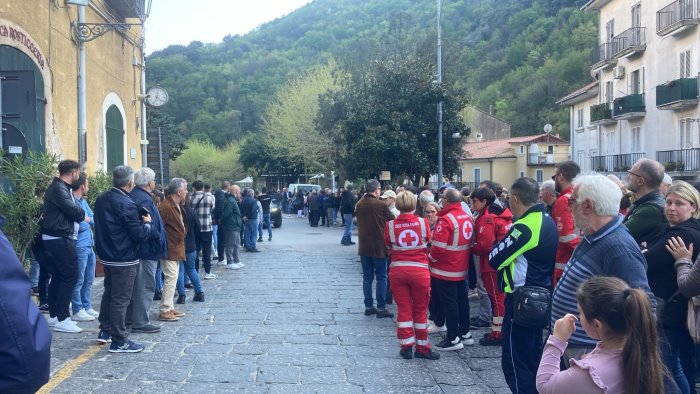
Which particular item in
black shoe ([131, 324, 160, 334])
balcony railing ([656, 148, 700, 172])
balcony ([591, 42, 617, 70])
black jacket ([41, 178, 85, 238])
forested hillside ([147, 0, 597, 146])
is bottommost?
black shoe ([131, 324, 160, 334])

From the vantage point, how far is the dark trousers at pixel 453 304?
23.7 feet

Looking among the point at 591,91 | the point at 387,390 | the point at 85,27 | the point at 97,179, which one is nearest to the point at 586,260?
the point at 387,390

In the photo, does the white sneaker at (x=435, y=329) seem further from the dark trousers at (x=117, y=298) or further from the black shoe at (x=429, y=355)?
the dark trousers at (x=117, y=298)

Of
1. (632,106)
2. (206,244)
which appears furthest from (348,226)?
(632,106)

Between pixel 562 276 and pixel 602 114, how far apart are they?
3474 cm


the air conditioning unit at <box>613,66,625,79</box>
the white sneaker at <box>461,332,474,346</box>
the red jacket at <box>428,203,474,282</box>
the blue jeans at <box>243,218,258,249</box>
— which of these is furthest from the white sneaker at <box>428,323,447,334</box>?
the air conditioning unit at <box>613,66,625,79</box>

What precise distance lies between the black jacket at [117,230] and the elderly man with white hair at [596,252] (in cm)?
467

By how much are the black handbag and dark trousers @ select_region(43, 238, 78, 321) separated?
5247mm

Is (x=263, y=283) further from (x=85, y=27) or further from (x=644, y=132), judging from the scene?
(x=644, y=132)

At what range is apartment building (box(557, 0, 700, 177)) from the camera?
28188 mm

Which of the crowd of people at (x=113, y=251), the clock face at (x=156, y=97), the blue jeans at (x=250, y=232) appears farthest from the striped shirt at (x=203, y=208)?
the clock face at (x=156, y=97)

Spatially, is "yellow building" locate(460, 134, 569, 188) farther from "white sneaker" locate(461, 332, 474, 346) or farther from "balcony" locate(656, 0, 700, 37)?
"white sneaker" locate(461, 332, 474, 346)

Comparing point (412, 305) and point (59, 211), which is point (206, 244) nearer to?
point (59, 211)

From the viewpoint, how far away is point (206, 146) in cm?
7138
